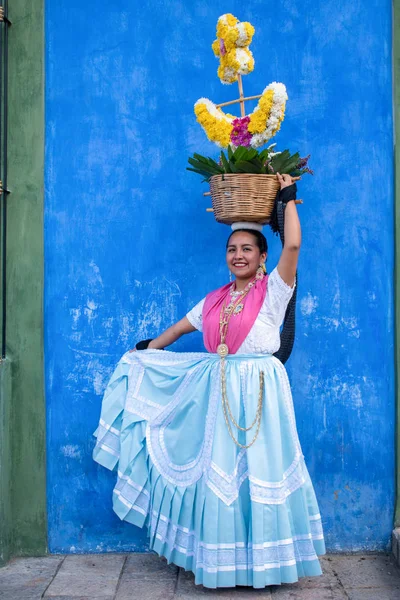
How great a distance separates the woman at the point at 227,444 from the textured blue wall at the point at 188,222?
0.41 m

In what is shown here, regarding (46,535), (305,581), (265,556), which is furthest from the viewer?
(46,535)

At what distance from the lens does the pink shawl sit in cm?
370

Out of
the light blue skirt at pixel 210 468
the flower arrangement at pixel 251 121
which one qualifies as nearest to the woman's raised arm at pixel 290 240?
the flower arrangement at pixel 251 121

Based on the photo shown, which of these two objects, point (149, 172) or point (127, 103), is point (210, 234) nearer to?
point (149, 172)

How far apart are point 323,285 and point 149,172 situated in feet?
3.98

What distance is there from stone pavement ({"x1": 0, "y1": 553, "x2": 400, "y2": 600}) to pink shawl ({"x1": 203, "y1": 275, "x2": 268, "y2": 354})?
1.24 metres

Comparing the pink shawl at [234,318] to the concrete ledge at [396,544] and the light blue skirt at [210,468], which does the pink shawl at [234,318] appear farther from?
the concrete ledge at [396,544]

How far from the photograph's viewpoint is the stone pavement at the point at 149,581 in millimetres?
3689

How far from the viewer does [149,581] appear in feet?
12.7

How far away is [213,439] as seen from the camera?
3.67m

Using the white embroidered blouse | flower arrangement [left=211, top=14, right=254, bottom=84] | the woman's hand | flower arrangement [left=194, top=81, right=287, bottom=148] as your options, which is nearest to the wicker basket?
the woman's hand

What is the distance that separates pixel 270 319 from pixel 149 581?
5.02 ft

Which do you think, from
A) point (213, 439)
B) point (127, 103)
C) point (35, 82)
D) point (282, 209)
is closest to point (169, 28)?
point (127, 103)

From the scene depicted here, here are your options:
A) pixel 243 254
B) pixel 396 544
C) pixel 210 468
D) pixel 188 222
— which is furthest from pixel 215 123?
pixel 396 544
